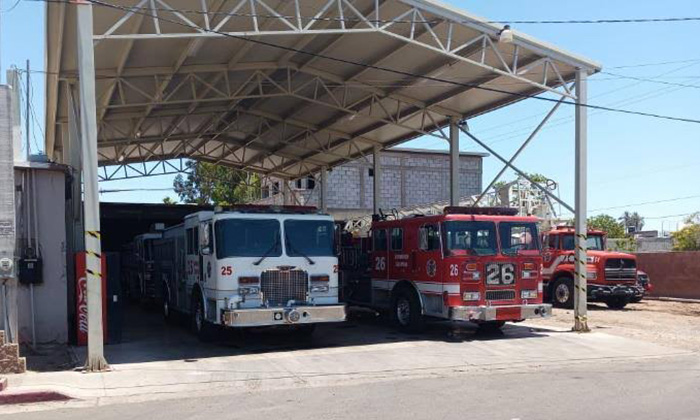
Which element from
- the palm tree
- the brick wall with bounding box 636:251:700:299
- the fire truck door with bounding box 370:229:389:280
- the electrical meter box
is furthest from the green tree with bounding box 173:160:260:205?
the palm tree

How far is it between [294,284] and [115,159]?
17.4 metres

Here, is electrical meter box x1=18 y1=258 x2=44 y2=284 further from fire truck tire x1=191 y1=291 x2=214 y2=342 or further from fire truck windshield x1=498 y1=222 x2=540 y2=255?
fire truck windshield x1=498 y1=222 x2=540 y2=255

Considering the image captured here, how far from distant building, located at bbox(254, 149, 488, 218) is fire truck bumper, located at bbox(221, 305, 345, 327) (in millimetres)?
28389

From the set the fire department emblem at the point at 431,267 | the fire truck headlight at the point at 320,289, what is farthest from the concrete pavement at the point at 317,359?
the fire department emblem at the point at 431,267

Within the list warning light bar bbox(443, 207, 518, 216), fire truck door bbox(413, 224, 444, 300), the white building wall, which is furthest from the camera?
warning light bar bbox(443, 207, 518, 216)

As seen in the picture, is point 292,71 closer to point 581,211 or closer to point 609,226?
point 581,211

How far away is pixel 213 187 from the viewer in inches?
2181

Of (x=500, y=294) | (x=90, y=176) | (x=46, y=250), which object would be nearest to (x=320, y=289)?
(x=500, y=294)

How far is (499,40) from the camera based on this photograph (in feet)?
49.6

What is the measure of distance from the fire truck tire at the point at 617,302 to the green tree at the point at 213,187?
94.0 ft

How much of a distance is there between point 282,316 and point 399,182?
111ft

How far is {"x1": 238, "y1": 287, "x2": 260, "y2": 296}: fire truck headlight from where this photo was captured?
42.8 ft

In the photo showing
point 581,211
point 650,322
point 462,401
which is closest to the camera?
point 462,401

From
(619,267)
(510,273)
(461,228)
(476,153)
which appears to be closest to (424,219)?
(461,228)
